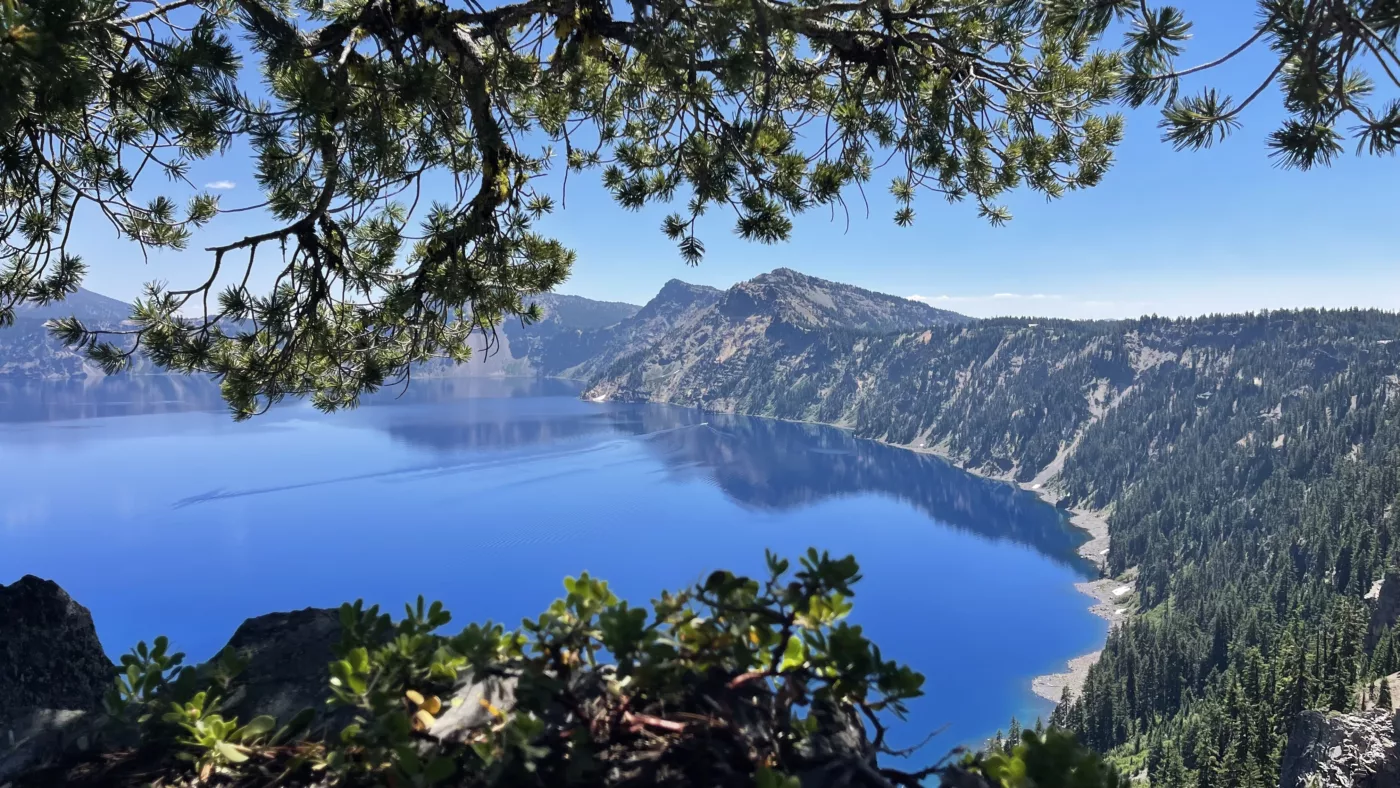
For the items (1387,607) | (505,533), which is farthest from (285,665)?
(505,533)

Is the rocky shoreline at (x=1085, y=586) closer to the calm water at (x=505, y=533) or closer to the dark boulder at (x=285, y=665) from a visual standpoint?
the calm water at (x=505, y=533)

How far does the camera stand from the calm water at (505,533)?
73.6 m

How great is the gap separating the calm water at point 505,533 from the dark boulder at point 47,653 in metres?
61.4

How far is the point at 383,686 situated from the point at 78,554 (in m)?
108

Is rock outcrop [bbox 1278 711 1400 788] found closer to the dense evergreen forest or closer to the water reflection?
the dense evergreen forest

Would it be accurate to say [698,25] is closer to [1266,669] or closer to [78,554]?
[1266,669]

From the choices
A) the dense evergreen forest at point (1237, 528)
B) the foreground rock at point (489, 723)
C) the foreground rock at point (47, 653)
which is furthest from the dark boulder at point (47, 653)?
the dense evergreen forest at point (1237, 528)

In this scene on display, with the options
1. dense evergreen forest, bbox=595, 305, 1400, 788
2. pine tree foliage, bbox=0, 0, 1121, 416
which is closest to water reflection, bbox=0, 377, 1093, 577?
dense evergreen forest, bbox=595, 305, 1400, 788

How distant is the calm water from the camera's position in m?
73.6

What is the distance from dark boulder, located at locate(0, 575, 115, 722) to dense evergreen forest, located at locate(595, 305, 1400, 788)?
210 ft

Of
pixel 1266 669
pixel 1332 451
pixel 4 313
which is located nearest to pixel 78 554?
pixel 4 313

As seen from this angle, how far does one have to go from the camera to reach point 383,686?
139cm

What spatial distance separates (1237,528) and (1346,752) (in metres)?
92.1

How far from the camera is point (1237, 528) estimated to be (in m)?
119
